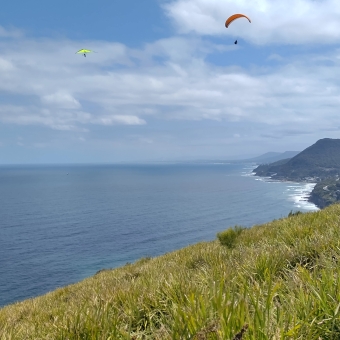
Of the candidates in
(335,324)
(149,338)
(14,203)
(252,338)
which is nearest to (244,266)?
(149,338)

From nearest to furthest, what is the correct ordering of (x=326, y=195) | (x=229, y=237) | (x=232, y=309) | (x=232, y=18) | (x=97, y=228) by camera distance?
(x=232, y=309) → (x=229, y=237) → (x=232, y=18) → (x=97, y=228) → (x=326, y=195)

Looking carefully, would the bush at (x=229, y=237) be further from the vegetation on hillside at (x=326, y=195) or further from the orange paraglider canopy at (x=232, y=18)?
the vegetation on hillside at (x=326, y=195)

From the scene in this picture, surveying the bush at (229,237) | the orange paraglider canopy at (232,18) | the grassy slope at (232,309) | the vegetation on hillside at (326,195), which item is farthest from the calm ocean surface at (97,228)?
the grassy slope at (232,309)

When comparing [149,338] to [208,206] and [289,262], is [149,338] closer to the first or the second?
[289,262]

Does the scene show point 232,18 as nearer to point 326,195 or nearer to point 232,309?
point 232,309

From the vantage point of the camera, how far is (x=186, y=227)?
302ft

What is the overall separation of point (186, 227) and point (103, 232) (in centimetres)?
2379

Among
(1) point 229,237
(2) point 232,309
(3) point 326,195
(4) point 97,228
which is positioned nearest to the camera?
(2) point 232,309

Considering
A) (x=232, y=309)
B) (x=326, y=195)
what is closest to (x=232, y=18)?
(x=232, y=309)

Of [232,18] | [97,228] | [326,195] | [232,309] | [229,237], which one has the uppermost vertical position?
[232,18]

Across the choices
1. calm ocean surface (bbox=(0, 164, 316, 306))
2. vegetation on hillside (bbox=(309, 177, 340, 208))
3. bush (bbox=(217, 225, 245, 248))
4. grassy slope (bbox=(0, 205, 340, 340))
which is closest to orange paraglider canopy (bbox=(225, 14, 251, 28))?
bush (bbox=(217, 225, 245, 248))

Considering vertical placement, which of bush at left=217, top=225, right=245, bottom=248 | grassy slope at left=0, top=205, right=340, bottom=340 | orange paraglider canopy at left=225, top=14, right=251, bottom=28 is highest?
orange paraglider canopy at left=225, top=14, right=251, bottom=28

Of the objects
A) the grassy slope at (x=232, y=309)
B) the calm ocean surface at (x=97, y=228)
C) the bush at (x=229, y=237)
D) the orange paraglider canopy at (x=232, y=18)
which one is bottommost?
the calm ocean surface at (x=97, y=228)

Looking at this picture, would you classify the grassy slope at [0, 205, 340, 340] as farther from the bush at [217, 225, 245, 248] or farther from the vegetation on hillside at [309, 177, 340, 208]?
the vegetation on hillside at [309, 177, 340, 208]
